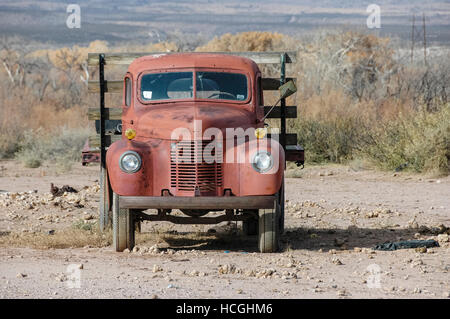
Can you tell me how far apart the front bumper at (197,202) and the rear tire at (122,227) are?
33 cm

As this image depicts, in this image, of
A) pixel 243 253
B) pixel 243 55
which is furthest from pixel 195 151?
pixel 243 55

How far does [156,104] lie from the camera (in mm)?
10305

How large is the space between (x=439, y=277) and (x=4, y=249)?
15.4 ft

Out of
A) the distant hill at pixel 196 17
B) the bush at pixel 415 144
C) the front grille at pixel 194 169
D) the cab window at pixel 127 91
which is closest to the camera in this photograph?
the front grille at pixel 194 169

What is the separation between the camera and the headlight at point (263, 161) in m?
9.20

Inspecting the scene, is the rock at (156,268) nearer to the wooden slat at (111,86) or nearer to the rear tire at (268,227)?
the rear tire at (268,227)

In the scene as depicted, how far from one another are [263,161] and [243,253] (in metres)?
1.09

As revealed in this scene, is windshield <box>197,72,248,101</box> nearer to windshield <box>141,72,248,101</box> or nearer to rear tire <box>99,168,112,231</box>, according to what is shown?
windshield <box>141,72,248,101</box>

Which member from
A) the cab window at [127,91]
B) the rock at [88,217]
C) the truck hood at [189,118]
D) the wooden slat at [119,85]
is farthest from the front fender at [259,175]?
the rock at [88,217]

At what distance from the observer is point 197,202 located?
911cm

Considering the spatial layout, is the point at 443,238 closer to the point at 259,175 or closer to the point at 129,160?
the point at 259,175

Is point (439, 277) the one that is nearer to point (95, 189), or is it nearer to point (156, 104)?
point (156, 104)
